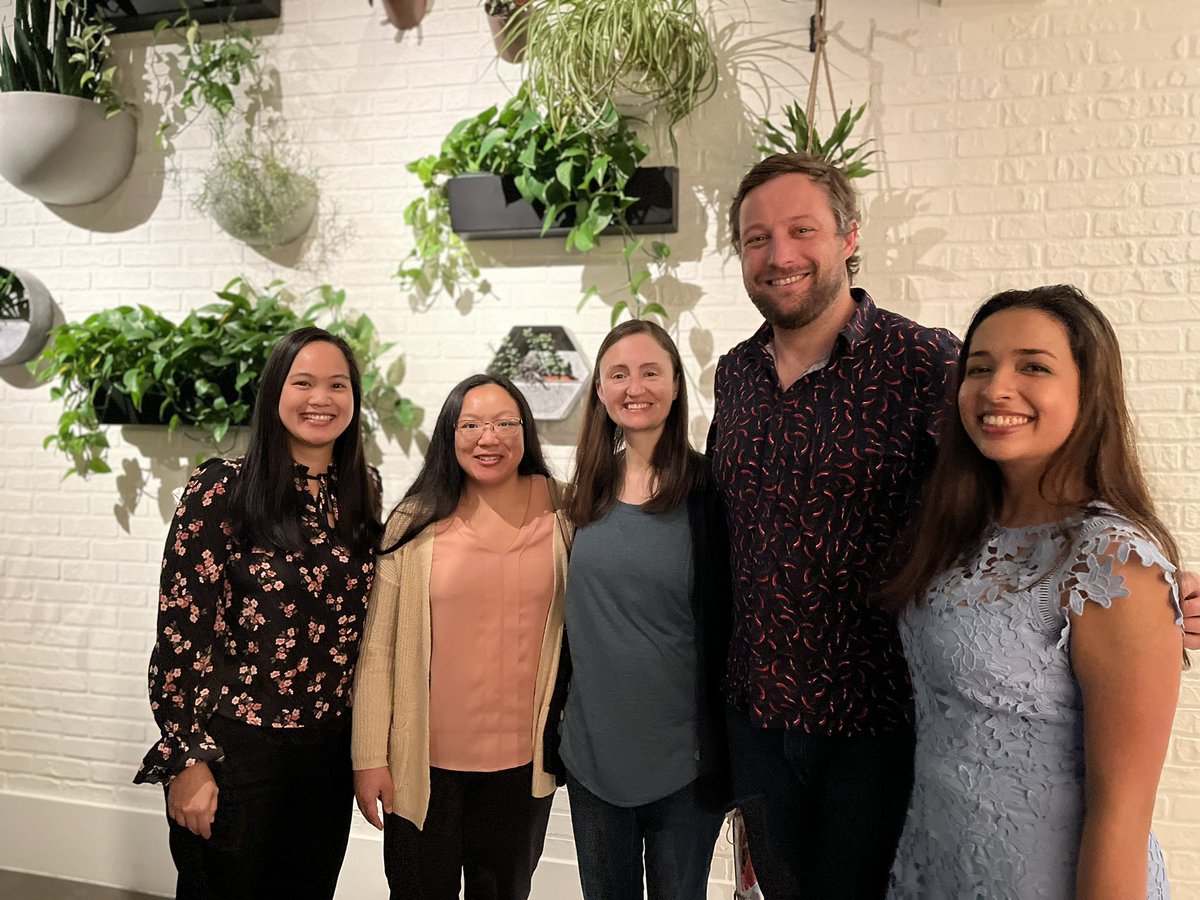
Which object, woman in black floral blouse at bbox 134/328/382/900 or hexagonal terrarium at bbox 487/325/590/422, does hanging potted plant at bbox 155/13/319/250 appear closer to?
hexagonal terrarium at bbox 487/325/590/422

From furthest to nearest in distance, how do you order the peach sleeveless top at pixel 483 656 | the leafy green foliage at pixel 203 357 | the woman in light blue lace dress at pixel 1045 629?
the leafy green foliage at pixel 203 357
the peach sleeveless top at pixel 483 656
the woman in light blue lace dress at pixel 1045 629

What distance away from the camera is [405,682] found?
174 cm

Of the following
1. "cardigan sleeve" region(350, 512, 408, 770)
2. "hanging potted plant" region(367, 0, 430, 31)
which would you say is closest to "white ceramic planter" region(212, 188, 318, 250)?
"hanging potted plant" region(367, 0, 430, 31)

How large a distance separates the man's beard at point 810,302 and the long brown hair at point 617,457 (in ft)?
0.82

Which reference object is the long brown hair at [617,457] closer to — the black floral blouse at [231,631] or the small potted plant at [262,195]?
the black floral blouse at [231,631]

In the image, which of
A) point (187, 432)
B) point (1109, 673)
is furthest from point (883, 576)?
point (187, 432)

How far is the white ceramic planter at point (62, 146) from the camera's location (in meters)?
2.61

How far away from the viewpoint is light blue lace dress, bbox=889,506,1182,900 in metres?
1.07

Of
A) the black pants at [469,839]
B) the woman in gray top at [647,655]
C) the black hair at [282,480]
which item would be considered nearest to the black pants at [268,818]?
the black pants at [469,839]

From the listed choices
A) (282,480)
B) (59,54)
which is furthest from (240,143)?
(282,480)

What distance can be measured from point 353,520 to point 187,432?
130 cm

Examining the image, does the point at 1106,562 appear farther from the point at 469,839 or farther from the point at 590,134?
the point at 590,134

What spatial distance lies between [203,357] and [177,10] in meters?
1.12

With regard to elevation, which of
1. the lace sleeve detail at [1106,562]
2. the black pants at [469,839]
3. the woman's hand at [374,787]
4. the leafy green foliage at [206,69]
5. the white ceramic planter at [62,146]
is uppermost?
the leafy green foliage at [206,69]
